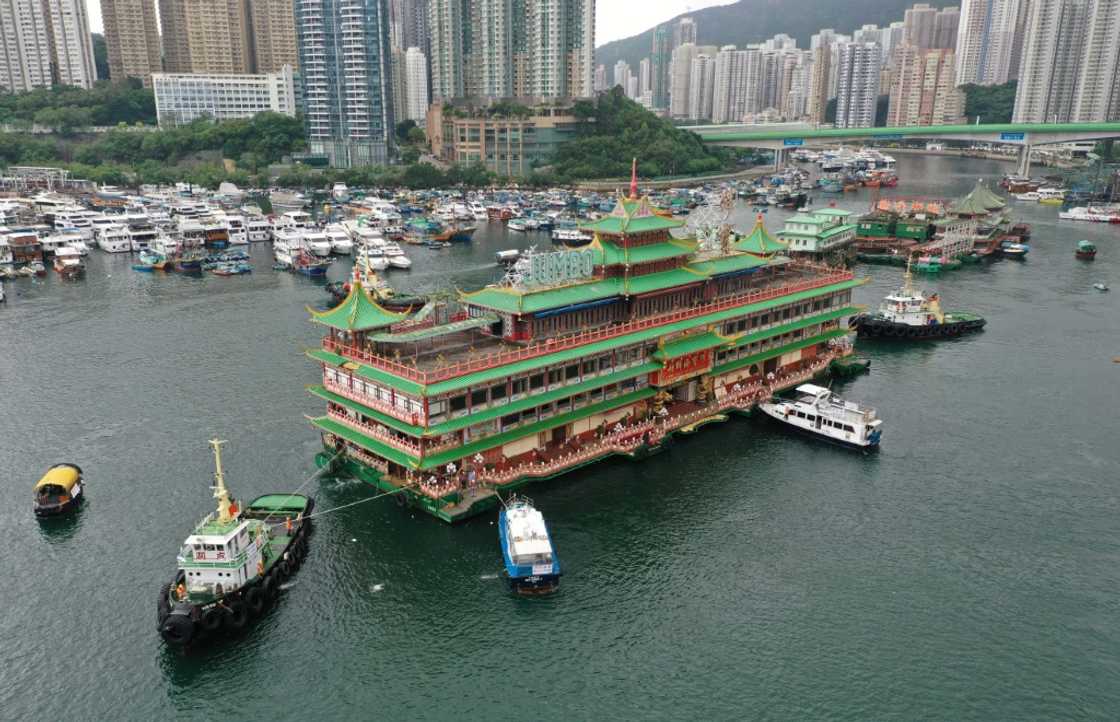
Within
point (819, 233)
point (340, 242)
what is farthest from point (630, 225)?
point (340, 242)

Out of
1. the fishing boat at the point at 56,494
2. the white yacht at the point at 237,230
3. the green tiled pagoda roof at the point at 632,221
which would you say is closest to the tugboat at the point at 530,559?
the green tiled pagoda roof at the point at 632,221

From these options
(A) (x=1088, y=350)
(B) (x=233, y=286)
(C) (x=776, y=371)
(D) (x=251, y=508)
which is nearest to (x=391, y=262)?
(B) (x=233, y=286)

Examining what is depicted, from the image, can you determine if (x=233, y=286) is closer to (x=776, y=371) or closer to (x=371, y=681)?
(x=776, y=371)

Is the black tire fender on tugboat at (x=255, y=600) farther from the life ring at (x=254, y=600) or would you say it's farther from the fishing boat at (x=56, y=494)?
the fishing boat at (x=56, y=494)

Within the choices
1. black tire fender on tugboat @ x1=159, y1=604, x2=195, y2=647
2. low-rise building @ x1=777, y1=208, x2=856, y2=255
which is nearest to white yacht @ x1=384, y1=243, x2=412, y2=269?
low-rise building @ x1=777, y1=208, x2=856, y2=255

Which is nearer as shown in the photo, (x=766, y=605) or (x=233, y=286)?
(x=766, y=605)

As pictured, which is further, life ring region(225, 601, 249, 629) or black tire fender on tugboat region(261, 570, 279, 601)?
black tire fender on tugboat region(261, 570, 279, 601)

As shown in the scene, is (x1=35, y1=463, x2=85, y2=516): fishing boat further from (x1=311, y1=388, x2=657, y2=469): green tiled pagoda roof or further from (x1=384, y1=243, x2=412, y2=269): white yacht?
(x1=384, y1=243, x2=412, y2=269): white yacht
